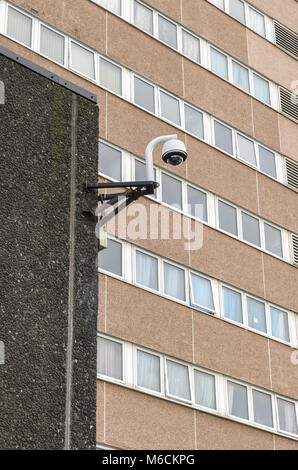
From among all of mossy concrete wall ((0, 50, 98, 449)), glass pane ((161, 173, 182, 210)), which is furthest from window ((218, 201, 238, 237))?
mossy concrete wall ((0, 50, 98, 449))

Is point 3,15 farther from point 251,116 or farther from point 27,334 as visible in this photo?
point 27,334

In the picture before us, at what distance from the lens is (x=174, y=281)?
20734mm

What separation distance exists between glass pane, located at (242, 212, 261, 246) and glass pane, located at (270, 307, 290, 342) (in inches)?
61.9

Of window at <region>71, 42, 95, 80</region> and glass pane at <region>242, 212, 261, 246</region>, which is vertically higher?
window at <region>71, 42, 95, 80</region>

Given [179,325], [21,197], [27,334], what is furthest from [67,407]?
[179,325]

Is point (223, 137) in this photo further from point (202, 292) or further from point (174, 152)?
point (174, 152)

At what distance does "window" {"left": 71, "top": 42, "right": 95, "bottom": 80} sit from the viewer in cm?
2089

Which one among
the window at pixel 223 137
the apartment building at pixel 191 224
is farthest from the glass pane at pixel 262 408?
the window at pixel 223 137

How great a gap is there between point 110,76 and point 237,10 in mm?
5825

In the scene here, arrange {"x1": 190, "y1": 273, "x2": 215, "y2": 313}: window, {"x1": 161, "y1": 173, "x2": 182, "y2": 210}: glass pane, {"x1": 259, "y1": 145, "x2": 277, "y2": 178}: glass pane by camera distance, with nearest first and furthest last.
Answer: {"x1": 190, "y1": 273, "x2": 215, "y2": 313}: window
{"x1": 161, "y1": 173, "x2": 182, "y2": 210}: glass pane
{"x1": 259, "y1": 145, "x2": 277, "y2": 178}: glass pane

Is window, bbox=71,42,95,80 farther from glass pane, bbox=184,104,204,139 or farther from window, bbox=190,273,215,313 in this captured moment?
window, bbox=190,273,215,313

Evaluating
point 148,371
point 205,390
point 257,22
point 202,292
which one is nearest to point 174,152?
point 148,371

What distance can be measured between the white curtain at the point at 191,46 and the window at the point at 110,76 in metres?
2.64
